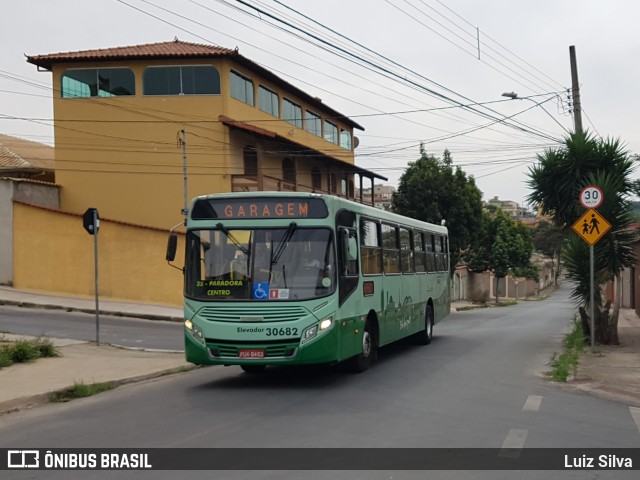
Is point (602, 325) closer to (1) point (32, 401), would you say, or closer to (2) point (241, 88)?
(1) point (32, 401)

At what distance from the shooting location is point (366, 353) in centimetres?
1343

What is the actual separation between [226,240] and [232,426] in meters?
3.75

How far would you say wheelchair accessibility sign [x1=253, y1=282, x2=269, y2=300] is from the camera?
1145 centimetres

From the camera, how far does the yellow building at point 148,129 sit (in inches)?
1363

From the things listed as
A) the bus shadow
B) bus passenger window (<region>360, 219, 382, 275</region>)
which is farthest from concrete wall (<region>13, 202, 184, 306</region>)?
bus passenger window (<region>360, 219, 382, 275</region>)

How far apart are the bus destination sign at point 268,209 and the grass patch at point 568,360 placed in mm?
4793

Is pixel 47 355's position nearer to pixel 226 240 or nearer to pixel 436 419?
pixel 226 240

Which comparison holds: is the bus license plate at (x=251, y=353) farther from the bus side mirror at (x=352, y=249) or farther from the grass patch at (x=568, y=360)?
the grass patch at (x=568, y=360)

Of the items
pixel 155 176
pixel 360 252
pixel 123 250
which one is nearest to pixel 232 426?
pixel 360 252

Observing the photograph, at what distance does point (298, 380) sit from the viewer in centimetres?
1260

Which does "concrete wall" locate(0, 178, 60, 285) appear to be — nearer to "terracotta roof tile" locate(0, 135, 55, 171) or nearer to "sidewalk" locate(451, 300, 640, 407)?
"terracotta roof tile" locate(0, 135, 55, 171)

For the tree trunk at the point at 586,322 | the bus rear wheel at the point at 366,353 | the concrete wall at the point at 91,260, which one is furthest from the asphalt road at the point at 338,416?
the concrete wall at the point at 91,260

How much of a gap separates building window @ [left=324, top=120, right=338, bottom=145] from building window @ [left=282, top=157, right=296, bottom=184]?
837 cm

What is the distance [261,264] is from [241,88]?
26456 millimetres
